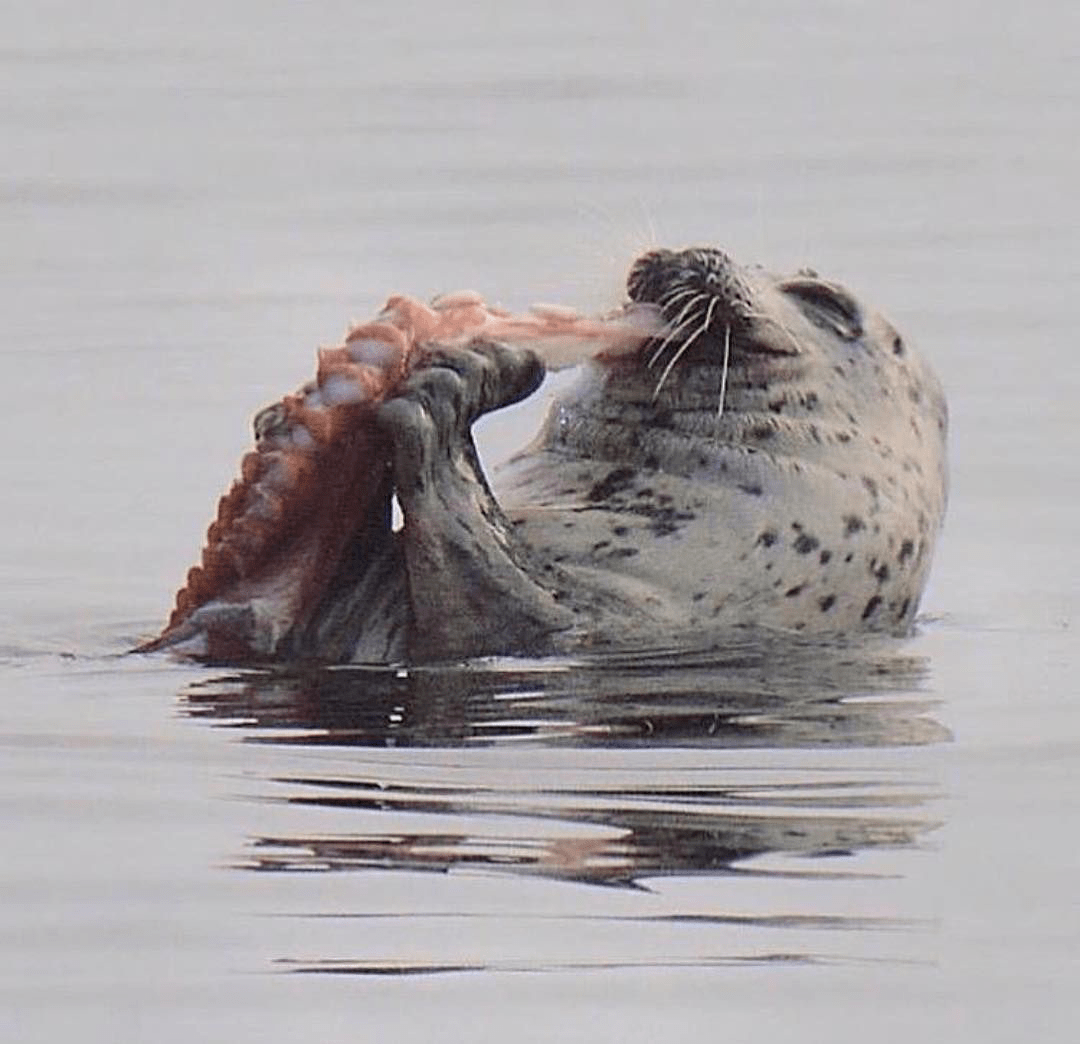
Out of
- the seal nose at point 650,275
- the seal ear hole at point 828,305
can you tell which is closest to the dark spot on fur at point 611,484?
the seal nose at point 650,275

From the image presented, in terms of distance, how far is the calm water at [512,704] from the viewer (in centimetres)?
820

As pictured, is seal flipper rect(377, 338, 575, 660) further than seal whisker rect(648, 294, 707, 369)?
No

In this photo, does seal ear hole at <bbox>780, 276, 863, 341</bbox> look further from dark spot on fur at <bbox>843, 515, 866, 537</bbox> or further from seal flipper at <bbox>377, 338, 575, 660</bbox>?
seal flipper at <bbox>377, 338, 575, 660</bbox>

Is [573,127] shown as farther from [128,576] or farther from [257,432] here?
[257,432]

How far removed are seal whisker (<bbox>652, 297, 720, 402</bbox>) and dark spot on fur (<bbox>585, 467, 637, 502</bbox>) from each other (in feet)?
0.57

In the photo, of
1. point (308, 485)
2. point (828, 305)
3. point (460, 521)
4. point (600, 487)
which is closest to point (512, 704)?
point (460, 521)

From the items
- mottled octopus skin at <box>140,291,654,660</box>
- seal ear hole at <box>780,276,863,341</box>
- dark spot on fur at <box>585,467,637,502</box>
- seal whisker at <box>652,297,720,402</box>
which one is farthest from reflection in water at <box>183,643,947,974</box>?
seal ear hole at <box>780,276,863,341</box>

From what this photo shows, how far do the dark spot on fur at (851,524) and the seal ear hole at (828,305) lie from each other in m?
0.51

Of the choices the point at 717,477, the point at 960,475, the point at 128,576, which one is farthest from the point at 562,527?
the point at 960,475

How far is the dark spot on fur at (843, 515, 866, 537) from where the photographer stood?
10820 millimetres

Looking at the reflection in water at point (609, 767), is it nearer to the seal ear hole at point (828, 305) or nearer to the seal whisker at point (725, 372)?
the seal whisker at point (725, 372)

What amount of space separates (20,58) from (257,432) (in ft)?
51.9

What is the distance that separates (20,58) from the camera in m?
25.6

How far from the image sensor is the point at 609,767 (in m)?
9.48
